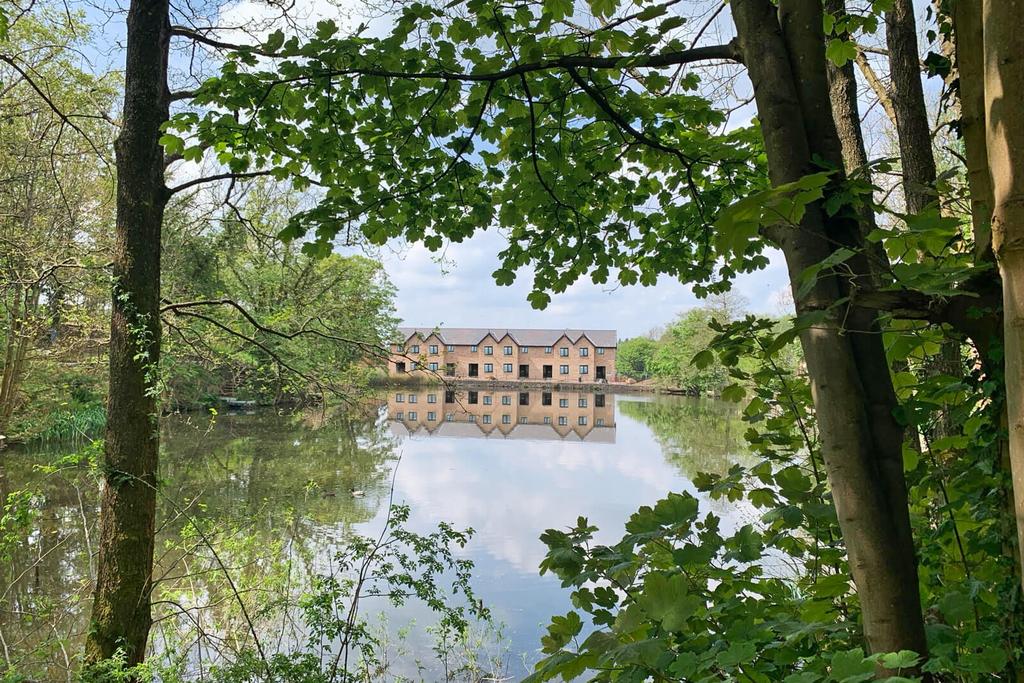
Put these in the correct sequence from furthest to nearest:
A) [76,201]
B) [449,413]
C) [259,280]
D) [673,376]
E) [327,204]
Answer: [673,376], [449,413], [259,280], [76,201], [327,204]

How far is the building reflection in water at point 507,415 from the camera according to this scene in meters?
25.4

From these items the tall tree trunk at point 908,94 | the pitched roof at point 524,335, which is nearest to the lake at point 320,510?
the tall tree trunk at point 908,94

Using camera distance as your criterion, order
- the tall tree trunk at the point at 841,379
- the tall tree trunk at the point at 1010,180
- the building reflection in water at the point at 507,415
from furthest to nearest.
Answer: the building reflection in water at the point at 507,415
the tall tree trunk at the point at 841,379
the tall tree trunk at the point at 1010,180

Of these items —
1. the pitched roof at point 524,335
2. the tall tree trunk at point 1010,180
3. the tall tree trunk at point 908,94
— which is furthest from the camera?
the pitched roof at point 524,335

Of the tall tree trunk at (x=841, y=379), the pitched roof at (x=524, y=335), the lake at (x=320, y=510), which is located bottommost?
the lake at (x=320, y=510)

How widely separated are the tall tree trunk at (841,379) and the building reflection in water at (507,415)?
14.1m

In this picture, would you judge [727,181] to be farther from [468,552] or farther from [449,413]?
[449,413]

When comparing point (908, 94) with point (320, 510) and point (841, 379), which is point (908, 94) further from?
point (320, 510)

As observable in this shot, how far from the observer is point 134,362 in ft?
14.6

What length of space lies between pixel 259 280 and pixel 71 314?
32.0ft

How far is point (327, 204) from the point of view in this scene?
2664mm

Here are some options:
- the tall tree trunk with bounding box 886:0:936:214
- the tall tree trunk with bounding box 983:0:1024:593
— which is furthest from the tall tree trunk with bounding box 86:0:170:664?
the tall tree trunk with bounding box 886:0:936:214

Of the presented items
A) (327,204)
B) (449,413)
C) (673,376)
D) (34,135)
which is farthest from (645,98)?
(673,376)

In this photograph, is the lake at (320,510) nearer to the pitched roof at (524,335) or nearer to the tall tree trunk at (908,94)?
the tall tree trunk at (908,94)
